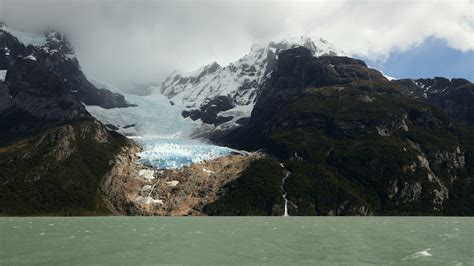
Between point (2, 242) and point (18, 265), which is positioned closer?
point (18, 265)

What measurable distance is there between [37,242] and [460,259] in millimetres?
59605

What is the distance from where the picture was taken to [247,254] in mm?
75000

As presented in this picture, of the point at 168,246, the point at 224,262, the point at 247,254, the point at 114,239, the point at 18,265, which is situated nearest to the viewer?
the point at 18,265

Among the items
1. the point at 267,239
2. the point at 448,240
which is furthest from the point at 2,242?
the point at 448,240

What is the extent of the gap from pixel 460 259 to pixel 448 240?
28.1 metres

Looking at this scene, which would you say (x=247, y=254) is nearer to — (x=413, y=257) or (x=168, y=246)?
(x=168, y=246)

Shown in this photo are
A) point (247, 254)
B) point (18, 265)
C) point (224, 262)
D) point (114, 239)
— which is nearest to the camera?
point (18, 265)

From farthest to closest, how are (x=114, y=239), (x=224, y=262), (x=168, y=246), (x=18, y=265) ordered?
(x=114, y=239) → (x=168, y=246) → (x=224, y=262) → (x=18, y=265)

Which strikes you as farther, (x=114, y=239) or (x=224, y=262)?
(x=114, y=239)

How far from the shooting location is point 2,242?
8725 cm

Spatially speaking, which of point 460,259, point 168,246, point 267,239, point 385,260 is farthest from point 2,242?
point 460,259

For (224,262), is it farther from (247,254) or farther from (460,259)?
(460,259)

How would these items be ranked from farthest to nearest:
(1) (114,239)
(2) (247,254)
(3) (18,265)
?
(1) (114,239), (2) (247,254), (3) (18,265)

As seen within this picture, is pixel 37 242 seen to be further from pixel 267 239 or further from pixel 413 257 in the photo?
pixel 413 257
